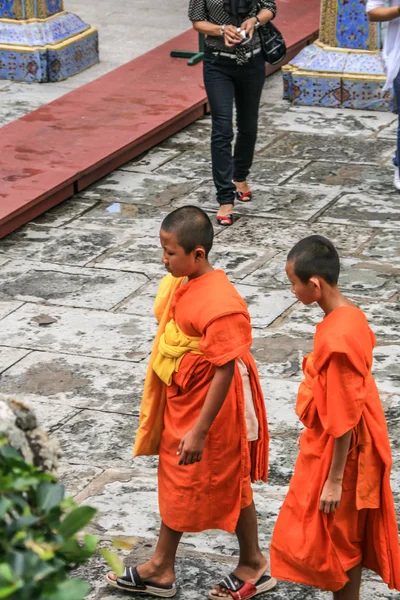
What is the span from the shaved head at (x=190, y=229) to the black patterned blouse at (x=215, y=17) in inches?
135

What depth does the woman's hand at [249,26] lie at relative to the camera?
7000mm

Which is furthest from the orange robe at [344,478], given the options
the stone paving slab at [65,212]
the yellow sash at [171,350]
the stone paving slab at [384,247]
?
the stone paving slab at [65,212]

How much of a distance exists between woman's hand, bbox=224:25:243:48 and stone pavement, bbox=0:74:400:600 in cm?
119

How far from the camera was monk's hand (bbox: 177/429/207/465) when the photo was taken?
12.1ft

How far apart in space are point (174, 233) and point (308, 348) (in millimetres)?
2221

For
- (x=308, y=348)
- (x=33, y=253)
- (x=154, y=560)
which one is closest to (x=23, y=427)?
(x=154, y=560)

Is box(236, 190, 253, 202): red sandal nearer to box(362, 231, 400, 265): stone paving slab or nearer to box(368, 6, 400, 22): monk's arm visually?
box(362, 231, 400, 265): stone paving slab

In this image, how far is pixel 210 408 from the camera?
367 cm

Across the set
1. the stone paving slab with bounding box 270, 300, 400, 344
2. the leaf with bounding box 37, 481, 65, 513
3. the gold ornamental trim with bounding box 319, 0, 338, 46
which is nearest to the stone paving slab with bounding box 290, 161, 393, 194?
the gold ornamental trim with bounding box 319, 0, 338, 46

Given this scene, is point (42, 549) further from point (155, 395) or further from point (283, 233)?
point (283, 233)

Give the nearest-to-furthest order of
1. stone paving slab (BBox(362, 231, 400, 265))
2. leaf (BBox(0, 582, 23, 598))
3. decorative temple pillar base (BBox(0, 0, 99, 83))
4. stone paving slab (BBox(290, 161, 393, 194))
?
leaf (BBox(0, 582, 23, 598))
stone paving slab (BBox(362, 231, 400, 265))
stone paving slab (BBox(290, 161, 393, 194))
decorative temple pillar base (BBox(0, 0, 99, 83))

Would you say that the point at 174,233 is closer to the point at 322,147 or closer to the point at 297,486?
the point at 297,486

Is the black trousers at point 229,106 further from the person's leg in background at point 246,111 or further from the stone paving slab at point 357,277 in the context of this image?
the stone paving slab at point 357,277

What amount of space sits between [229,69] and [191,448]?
3.93 meters
